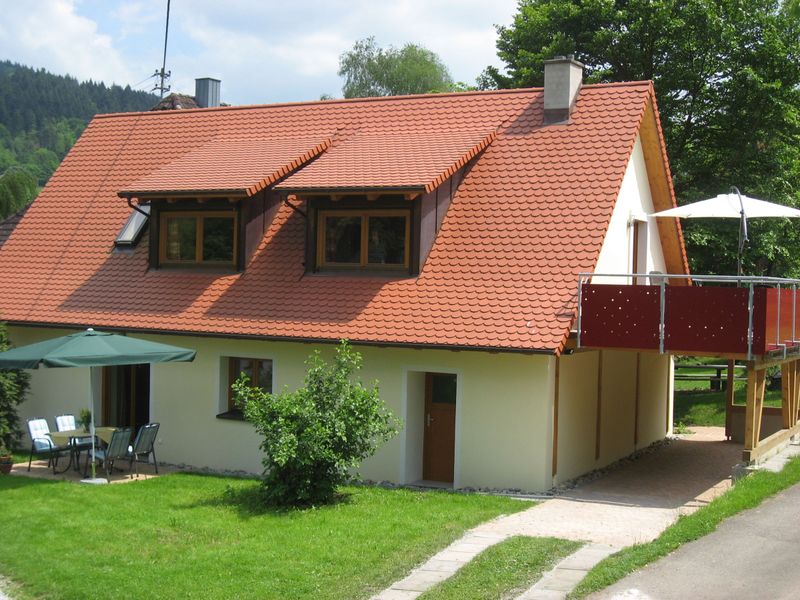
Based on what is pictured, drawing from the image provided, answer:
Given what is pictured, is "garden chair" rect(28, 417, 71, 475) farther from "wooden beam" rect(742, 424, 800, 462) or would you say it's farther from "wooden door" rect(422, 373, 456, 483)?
"wooden beam" rect(742, 424, 800, 462)

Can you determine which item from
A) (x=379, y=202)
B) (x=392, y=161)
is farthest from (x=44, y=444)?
(x=392, y=161)

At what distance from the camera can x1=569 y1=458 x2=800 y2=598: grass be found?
10023 mm

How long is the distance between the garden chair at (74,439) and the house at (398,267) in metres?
1.38

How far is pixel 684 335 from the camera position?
50.1ft

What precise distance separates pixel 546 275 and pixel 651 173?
5.36m

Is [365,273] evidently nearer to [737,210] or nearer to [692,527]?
[737,210]

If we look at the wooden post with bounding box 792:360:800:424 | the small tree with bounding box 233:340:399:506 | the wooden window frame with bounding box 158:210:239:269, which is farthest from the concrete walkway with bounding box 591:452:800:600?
the wooden window frame with bounding box 158:210:239:269

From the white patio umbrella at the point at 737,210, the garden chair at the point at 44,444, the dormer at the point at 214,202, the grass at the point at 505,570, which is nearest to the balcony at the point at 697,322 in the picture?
the white patio umbrella at the point at 737,210

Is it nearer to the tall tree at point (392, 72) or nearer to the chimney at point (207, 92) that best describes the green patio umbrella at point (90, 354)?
the chimney at point (207, 92)

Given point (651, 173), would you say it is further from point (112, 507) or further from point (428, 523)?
point (112, 507)

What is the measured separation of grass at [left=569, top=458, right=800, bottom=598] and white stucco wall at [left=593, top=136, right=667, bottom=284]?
4510 millimetres

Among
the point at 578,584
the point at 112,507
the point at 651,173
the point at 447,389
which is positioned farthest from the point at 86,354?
the point at 651,173

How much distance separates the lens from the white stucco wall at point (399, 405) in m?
15.6

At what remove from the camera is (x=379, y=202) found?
17.9 metres
